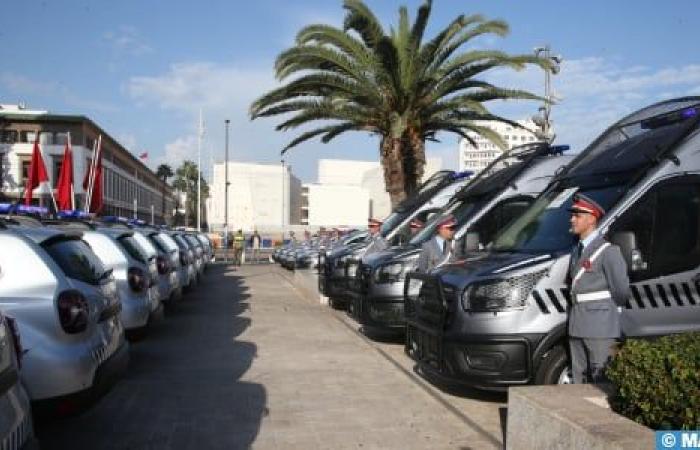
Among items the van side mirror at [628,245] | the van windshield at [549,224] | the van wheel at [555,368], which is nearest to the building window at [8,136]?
the van windshield at [549,224]

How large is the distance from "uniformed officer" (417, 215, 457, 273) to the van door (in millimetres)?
2683

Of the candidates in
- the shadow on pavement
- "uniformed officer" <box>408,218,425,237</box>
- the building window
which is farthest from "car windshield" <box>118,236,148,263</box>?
the building window

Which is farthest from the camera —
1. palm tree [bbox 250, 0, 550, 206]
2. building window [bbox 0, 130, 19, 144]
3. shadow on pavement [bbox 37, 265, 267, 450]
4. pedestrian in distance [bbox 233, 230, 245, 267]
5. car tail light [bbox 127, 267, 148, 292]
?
building window [bbox 0, 130, 19, 144]

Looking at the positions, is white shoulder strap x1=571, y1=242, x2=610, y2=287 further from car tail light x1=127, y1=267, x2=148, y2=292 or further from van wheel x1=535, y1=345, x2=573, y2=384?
car tail light x1=127, y1=267, x2=148, y2=292

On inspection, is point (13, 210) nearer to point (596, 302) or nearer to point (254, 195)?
point (596, 302)

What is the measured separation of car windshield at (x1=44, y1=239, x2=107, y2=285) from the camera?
5.43m

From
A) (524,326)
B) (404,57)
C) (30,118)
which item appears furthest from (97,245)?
(30,118)

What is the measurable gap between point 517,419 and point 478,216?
4323 millimetres

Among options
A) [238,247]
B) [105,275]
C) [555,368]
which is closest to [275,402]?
[105,275]

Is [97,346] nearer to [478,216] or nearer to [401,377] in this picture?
[401,377]

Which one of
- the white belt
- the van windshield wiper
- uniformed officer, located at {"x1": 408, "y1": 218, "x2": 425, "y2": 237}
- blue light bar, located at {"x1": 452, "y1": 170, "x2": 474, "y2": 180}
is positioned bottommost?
the white belt

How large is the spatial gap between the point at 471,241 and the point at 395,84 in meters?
8.54

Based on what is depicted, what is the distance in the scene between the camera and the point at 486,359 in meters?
5.95

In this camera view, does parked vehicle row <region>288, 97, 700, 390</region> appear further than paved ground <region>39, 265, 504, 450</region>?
Yes
